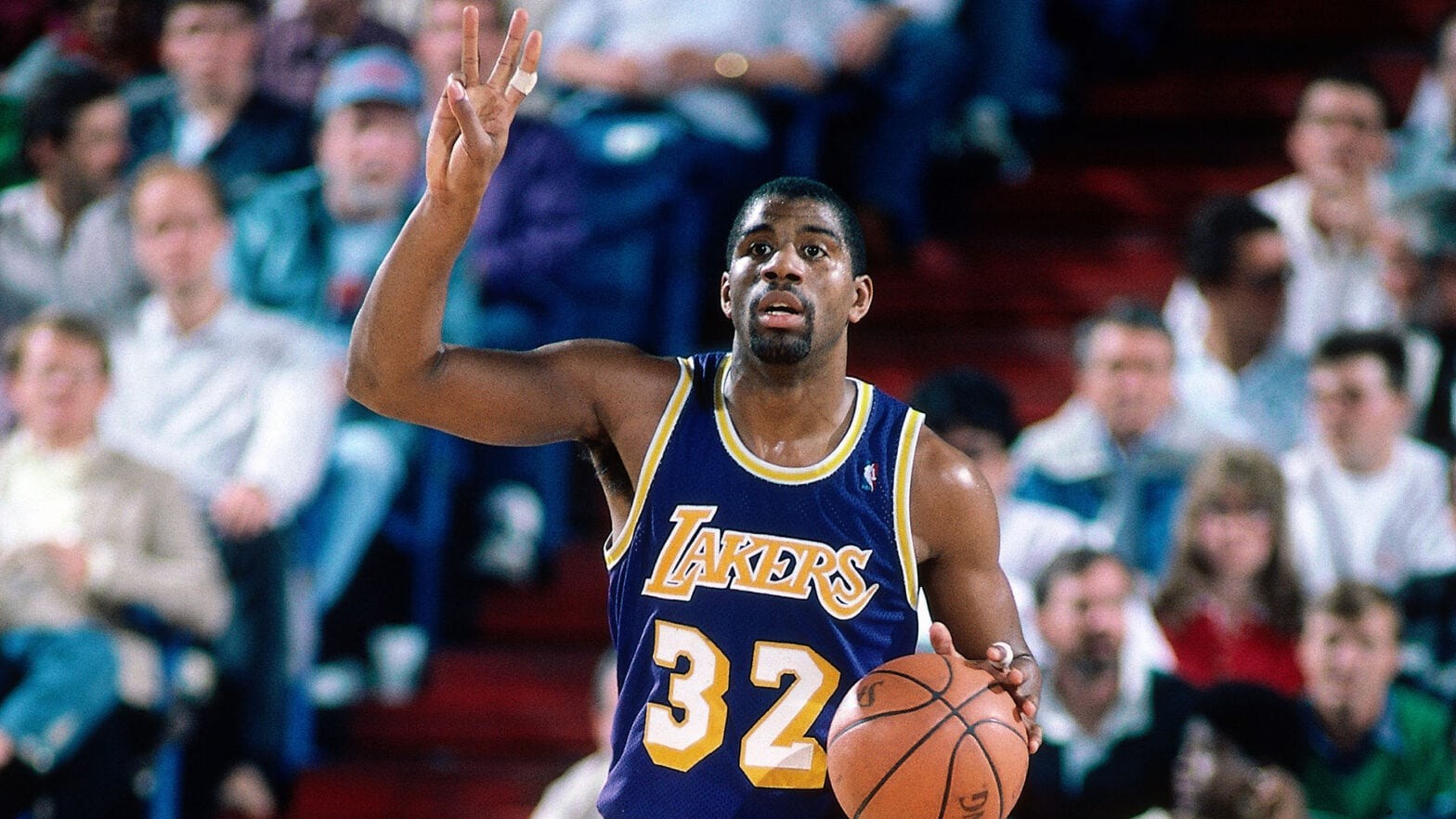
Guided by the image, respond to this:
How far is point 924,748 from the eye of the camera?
3.18 m

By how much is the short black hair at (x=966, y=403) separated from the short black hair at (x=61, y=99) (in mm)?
3113

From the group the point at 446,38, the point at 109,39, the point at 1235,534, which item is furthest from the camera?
the point at 109,39

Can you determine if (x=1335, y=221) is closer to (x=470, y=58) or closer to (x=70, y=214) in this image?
(x=470, y=58)

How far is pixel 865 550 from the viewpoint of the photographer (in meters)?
3.45

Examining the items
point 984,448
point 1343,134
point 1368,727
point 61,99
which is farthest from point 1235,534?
point 61,99

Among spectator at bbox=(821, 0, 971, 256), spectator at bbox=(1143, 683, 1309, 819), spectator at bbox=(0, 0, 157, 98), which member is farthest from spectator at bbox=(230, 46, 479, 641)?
spectator at bbox=(1143, 683, 1309, 819)

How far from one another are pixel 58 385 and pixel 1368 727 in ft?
12.6

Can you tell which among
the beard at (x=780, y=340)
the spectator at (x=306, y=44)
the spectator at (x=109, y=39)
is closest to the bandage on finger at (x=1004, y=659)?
the beard at (x=780, y=340)

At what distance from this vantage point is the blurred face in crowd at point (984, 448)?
561 centimetres

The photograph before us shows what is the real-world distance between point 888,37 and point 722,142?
2.45 feet

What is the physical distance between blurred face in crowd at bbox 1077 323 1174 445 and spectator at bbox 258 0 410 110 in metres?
2.85

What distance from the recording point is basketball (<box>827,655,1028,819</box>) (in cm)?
318

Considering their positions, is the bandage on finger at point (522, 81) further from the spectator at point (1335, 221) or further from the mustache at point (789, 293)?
the spectator at point (1335, 221)

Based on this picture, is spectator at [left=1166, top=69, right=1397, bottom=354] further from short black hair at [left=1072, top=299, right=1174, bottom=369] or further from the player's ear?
the player's ear
